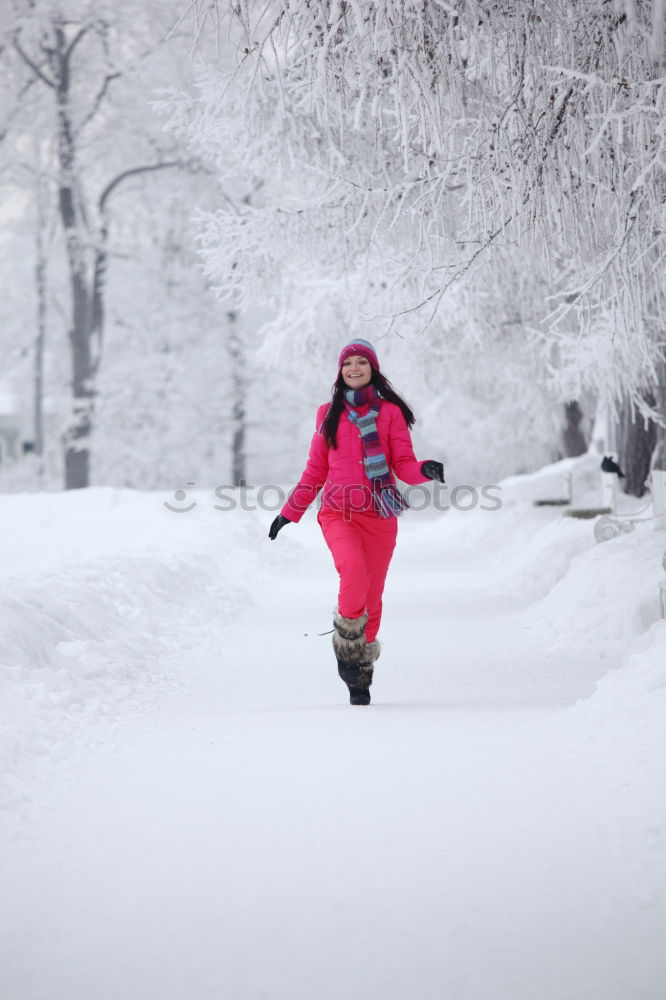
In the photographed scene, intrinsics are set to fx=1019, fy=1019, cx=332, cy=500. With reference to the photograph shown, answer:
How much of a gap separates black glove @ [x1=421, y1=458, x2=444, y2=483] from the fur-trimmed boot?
934mm

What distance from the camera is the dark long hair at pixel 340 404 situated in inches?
242

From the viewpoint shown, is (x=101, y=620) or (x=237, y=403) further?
(x=237, y=403)

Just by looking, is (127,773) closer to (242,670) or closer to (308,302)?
(242,670)

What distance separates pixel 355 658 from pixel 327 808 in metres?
2.14

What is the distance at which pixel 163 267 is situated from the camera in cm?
2889

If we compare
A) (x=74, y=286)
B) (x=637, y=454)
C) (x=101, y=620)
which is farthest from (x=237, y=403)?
(x=101, y=620)

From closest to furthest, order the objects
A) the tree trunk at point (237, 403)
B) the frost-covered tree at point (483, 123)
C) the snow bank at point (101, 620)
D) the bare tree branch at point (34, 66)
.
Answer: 1. the frost-covered tree at point (483, 123)
2. the snow bank at point (101, 620)
3. the bare tree branch at point (34, 66)
4. the tree trunk at point (237, 403)

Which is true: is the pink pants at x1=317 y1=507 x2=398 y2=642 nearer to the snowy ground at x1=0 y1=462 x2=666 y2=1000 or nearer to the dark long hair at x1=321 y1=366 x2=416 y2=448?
the dark long hair at x1=321 y1=366 x2=416 y2=448

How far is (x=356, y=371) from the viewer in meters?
6.14

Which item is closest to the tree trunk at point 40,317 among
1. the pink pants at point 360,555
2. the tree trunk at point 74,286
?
the tree trunk at point 74,286

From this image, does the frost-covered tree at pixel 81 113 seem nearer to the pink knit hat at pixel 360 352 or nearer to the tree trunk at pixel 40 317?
the tree trunk at pixel 40 317

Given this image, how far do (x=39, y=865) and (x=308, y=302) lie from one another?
406 inches

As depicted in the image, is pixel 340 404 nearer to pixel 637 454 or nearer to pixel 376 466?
pixel 376 466

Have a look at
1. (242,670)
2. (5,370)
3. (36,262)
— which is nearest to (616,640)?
(242,670)
